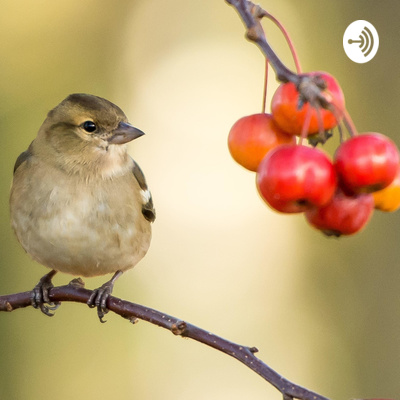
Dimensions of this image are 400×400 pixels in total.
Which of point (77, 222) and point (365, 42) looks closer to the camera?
point (365, 42)

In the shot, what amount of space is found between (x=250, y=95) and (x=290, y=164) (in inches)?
361

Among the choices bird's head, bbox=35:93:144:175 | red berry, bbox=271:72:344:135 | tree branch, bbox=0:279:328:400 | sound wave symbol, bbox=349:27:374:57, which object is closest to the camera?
red berry, bbox=271:72:344:135

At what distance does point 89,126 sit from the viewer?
3662 millimetres

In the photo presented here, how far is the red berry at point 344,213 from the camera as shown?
184 centimetres

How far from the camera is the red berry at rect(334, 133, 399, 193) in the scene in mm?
1767

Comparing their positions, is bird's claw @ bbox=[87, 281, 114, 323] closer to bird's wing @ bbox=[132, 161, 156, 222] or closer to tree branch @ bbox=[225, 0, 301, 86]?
bird's wing @ bbox=[132, 161, 156, 222]

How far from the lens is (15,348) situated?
8.05 meters

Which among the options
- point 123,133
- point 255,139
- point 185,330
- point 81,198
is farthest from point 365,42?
point 185,330

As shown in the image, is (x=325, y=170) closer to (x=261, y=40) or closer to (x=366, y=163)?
(x=366, y=163)

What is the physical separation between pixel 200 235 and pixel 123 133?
7.41 meters

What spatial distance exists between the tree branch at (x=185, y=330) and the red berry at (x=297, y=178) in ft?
1.61

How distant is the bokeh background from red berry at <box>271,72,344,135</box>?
604cm

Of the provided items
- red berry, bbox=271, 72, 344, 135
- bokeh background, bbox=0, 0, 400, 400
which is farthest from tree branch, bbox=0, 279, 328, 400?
bokeh background, bbox=0, 0, 400, 400

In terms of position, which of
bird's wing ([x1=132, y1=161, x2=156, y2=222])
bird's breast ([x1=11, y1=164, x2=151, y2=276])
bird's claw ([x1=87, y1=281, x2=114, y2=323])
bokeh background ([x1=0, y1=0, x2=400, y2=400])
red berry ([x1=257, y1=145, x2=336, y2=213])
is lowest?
red berry ([x1=257, y1=145, x2=336, y2=213])
